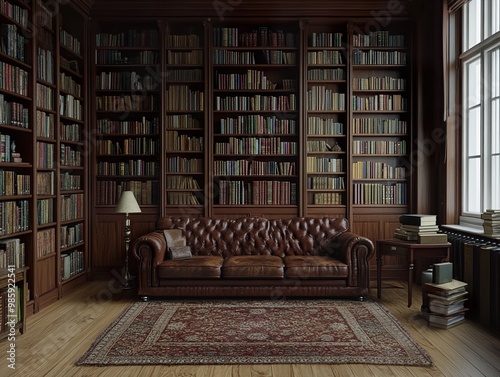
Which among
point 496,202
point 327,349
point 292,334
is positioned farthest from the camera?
point 496,202

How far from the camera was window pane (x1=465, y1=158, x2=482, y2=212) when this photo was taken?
5.35 metres

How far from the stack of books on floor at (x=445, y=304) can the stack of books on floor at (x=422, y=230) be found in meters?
0.62

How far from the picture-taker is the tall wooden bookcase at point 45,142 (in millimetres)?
4488

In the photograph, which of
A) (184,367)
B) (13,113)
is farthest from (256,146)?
(184,367)

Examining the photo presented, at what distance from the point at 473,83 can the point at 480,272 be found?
2255 mm

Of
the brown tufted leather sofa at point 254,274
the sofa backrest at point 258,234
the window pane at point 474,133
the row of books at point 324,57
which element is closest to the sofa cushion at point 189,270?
the brown tufted leather sofa at point 254,274

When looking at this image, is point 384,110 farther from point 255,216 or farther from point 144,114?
point 144,114

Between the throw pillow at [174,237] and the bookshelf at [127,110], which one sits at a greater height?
the bookshelf at [127,110]

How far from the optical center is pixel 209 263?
205 inches

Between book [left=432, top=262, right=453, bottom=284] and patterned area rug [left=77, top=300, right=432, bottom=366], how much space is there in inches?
21.8

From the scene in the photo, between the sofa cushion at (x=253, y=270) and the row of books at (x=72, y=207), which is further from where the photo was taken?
the row of books at (x=72, y=207)

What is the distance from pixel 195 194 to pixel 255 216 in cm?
87

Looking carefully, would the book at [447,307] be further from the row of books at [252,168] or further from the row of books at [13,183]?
the row of books at [13,183]

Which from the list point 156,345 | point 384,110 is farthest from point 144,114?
point 156,345
